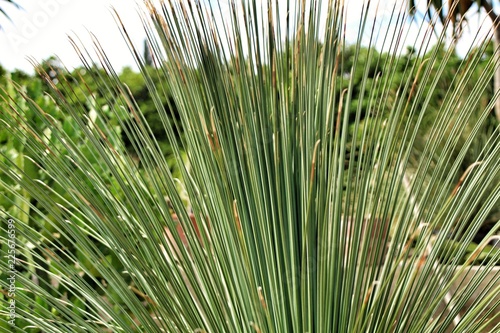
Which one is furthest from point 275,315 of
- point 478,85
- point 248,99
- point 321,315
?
point 478,85

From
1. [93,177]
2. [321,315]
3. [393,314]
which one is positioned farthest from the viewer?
[93,177]

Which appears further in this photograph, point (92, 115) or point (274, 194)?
point (92, 115)

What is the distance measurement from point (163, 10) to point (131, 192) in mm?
443

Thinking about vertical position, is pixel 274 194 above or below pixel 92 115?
below

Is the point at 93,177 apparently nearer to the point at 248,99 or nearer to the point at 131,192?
the point at 131,192

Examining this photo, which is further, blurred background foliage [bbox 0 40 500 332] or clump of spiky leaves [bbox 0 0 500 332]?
blurred background foliage [bbox 0 40 500 332]

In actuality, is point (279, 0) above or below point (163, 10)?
above

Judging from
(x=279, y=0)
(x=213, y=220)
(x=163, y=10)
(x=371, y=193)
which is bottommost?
(x=213, y=220)

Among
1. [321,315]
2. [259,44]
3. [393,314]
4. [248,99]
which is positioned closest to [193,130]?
[248,99]

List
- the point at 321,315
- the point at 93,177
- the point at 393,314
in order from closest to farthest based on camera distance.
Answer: the point at 321,315 → the point at 393,314 → the point at 93,177

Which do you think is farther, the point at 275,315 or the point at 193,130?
the point at 193,130

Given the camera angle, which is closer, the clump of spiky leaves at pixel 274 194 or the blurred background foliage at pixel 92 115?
the clump of spiky leaves at pixel 274 194

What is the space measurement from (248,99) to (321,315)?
0.49 m

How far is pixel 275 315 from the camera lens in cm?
113
